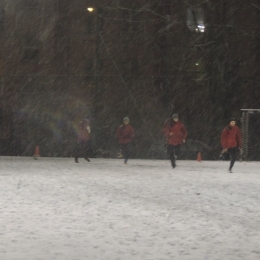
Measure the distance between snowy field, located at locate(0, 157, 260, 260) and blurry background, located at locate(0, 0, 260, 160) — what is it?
56.3 feet

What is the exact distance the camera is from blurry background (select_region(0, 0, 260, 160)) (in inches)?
1409

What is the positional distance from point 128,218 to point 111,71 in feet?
87.4

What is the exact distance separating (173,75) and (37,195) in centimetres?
2314

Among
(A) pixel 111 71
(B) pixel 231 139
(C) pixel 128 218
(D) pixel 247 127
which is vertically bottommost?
(C) pixel 128 218

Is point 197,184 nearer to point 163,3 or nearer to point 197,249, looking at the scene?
point 197,249

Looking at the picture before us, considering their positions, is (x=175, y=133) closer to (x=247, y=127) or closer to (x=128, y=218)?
(x=247, y=127)

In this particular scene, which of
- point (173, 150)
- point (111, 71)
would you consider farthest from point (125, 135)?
point (111, 71)

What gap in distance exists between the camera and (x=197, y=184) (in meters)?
17.3

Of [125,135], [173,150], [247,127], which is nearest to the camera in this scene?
[173,150]

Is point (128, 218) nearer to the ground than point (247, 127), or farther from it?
nearer to the ground

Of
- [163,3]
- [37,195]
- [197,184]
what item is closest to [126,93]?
[163,3]

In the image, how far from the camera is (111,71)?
122ft

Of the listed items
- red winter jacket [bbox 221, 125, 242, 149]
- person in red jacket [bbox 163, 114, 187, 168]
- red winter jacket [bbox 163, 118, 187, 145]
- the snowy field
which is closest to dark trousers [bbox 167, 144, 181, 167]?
person in red jacket [bbox 163, 114, 187, 168]

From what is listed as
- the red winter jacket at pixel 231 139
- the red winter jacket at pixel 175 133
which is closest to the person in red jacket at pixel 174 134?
the red winter jacket at pixel 175 133
